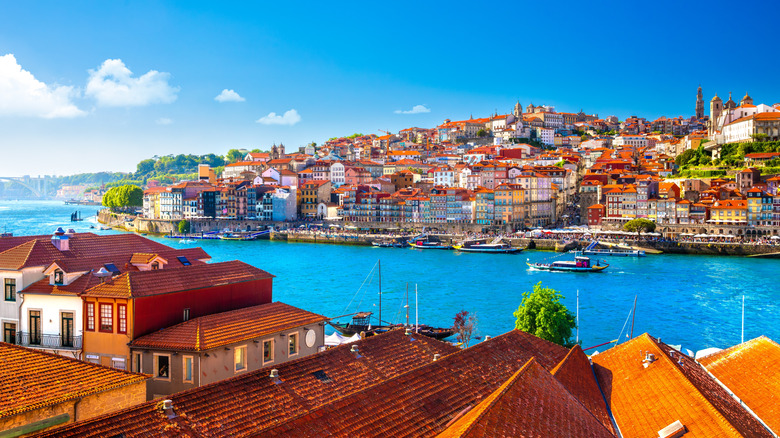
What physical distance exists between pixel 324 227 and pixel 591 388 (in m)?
62.2

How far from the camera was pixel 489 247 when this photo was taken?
5275 cm

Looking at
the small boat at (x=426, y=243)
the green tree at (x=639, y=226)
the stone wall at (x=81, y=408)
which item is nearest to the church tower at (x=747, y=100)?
the green tree at (x=639, y=226)

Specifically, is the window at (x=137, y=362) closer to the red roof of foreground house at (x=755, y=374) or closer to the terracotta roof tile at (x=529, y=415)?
the terracotta roof tile at (x=529, y=415)

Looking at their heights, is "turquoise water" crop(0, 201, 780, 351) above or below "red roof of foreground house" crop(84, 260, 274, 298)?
below

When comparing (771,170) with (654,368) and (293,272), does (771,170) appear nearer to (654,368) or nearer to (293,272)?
(293,272)

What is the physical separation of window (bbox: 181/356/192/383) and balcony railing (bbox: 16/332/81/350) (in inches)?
82.6

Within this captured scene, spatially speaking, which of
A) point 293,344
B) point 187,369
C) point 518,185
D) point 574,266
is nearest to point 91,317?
point 187,369

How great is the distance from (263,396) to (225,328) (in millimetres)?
3411

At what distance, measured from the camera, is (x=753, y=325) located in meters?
23.6

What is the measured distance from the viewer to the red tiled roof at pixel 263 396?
5.61m

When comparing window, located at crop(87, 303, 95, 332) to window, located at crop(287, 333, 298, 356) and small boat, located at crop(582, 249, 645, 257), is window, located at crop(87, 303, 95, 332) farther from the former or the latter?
small boat, located at crop(582, 249, 645, 257)

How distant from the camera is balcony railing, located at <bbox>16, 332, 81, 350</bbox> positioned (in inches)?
399

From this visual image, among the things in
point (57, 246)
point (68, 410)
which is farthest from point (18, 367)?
point (57, 246)

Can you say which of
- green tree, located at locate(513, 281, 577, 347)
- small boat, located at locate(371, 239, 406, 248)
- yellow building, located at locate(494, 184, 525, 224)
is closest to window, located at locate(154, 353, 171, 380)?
green tree, located at locate(513, 281, 577, 347)
